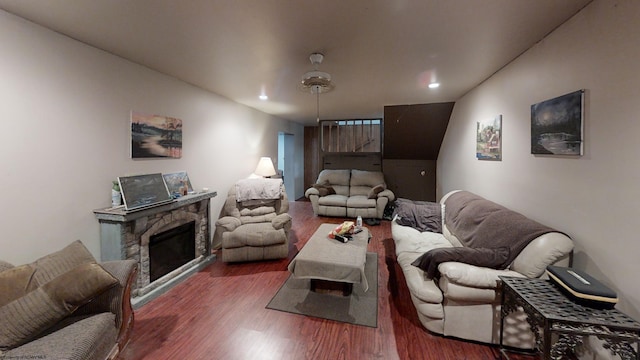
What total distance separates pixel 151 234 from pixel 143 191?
440mm

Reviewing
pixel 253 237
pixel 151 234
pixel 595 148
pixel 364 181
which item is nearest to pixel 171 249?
pixel 151 234

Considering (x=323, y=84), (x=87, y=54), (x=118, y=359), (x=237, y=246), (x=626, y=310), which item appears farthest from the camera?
(x=237, y=246)

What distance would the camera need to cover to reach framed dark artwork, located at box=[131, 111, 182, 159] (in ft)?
8.09

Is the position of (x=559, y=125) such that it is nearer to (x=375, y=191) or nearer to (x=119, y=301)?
(x=119, y=301)

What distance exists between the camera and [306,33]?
1822 mm

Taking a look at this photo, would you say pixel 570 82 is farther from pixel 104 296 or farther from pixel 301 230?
pixel 301 230

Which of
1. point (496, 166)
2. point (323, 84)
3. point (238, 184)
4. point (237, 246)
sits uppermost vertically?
point (323, 84)

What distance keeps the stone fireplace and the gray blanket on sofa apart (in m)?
2.49

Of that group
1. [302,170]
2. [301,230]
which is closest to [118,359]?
[301,230]

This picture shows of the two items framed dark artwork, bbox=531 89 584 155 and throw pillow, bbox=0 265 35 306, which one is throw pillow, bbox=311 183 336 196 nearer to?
framed dark artwork, bbox=531 89 584 155

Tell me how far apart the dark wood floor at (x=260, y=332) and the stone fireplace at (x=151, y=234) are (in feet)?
0.59

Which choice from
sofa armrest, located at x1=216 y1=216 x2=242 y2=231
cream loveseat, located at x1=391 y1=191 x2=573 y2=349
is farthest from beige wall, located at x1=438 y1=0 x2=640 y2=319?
sofa armrest, located at x1=216 y1=216 x2=242 y2=231

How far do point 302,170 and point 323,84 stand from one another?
203 inches

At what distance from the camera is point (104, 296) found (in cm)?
150
